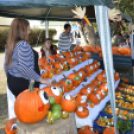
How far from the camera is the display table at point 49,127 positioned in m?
1.35

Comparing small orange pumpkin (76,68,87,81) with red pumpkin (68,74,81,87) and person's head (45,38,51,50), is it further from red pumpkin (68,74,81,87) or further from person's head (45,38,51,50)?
person's head (45,38,51,50)

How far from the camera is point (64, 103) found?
1889mm

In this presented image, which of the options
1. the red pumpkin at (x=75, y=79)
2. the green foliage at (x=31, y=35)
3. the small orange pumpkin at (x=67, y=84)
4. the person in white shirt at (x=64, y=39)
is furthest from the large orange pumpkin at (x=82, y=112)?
the green foliage at (x=31, y=35)

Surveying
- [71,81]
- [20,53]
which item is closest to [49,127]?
[20,53]

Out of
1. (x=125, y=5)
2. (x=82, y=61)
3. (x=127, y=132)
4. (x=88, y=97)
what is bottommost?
(x=127, y=132)

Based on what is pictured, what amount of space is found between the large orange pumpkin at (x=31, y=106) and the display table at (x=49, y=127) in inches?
2.0

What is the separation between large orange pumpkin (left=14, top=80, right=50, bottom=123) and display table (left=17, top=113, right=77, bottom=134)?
0.05 m

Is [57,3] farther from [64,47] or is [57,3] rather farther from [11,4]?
[64,47]

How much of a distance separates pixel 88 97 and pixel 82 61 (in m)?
1.48

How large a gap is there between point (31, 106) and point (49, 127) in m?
0.27

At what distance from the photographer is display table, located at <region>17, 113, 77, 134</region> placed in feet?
4.43

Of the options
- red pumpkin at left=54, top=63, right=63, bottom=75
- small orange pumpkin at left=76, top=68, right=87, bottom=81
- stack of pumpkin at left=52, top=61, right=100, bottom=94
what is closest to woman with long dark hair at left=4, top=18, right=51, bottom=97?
stack of pumpkin at left=52, top=61, right=100, bottom=94

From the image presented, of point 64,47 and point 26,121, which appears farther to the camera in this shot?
point 64,47

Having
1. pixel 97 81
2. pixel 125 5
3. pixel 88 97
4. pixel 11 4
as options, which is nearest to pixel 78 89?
pixel 88 97
